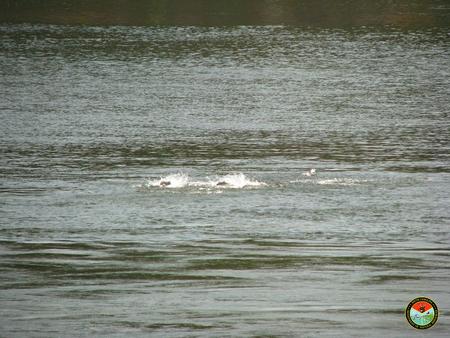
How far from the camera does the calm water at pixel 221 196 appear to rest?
2244 cm

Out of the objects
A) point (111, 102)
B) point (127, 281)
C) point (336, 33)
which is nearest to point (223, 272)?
point (127, 281)

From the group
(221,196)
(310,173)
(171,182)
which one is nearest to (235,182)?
(171,182)

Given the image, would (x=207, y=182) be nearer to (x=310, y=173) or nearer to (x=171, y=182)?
(x=171, y=182)

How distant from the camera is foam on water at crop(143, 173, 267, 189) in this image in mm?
35125

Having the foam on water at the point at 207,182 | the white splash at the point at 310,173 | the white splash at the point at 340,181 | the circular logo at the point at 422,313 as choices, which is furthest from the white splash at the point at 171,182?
the circular logo at the point at 422,313

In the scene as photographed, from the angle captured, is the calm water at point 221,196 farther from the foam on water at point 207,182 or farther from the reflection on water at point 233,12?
the reflection on water at point 233,12

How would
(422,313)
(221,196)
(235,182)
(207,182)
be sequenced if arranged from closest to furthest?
(422,313), (221,196), (235,182), (207,182)

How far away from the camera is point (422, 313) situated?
70.4 ft

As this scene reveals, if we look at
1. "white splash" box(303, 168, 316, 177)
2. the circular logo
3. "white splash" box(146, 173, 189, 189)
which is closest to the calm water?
"white splash" box(146, 173, 189, 189)

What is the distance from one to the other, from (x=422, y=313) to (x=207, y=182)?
591 inches

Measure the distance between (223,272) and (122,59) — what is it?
4850 centimetres

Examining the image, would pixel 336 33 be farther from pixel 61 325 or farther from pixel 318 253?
pixel 61 325

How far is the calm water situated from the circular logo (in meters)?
0.19

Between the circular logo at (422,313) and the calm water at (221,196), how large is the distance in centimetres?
19
